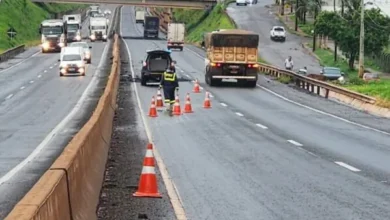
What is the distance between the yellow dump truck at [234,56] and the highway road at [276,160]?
10.2 metres

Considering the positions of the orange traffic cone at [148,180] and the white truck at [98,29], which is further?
the white truck at [98,29]

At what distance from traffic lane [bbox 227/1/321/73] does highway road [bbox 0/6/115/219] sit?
2229 cm

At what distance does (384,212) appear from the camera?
11773mm

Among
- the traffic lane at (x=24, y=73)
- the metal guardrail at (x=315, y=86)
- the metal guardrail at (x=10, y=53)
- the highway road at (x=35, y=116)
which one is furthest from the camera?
the metal guardrail at (x=10, y=53)

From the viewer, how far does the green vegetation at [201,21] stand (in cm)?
11971

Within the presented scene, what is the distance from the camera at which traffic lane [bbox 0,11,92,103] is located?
47.4 meters

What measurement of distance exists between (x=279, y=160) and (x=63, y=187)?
9.94 meters

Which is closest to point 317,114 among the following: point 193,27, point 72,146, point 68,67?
point 72,146

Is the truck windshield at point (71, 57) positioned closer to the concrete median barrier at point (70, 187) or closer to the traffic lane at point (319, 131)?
the traffic lane at point (319, 131)

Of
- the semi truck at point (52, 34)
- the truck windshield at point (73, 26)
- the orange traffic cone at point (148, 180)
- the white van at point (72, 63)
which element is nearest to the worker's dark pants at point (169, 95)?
the orange traffic cone at point (148, 180)

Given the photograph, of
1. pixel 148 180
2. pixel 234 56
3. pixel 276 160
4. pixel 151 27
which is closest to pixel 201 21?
pixel 151 27

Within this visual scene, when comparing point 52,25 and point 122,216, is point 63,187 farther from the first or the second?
point 52,25

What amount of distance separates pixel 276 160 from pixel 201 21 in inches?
4900

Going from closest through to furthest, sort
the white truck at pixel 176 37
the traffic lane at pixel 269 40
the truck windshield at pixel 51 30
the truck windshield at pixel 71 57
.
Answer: the truck windshield at pixel 71 57, the traffic lane at pixel 269 40, the truck windshield at pixel 51 30, the white truck at pixel 176 37
